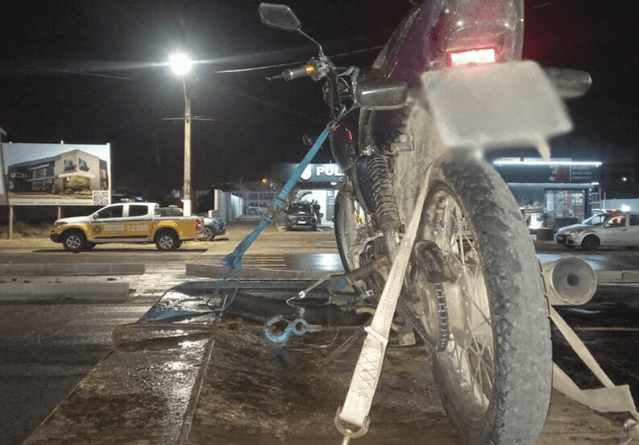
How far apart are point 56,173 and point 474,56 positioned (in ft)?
97.8

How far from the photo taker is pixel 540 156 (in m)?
2.56

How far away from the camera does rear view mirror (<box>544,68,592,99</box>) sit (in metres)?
2.75

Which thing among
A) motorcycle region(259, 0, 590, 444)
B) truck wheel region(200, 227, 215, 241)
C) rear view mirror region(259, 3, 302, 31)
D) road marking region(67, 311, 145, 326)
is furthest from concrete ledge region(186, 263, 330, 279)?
truck wheel region(200, 227, 215, 241)

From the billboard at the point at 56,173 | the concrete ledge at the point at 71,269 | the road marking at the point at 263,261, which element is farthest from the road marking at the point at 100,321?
the billboard at the point at 56,173

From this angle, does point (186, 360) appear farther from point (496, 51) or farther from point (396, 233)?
point (496, 51)

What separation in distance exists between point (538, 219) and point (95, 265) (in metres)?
22.1

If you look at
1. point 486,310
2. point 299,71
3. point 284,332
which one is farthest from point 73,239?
point 486,310

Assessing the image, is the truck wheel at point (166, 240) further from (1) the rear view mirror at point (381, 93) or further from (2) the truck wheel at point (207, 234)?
(1) the rear view mirror at point (381, 93)

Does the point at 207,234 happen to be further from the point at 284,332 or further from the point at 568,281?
the point at 568,281

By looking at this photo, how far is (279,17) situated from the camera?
4.11 metres

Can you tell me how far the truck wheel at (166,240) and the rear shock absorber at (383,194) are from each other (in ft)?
64.1

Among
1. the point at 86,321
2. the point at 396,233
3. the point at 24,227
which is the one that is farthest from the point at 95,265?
the point at 24,227

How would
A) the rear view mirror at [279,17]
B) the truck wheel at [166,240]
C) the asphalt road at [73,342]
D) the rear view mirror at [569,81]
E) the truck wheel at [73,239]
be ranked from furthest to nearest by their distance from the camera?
the truck wheel at [166,240] → the truck wheel at [73,239] → the asphalt road at [73,342] → the rear view mirror at [279,17] → the rear view mirror at [569,81]

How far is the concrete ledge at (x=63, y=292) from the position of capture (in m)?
8.50
